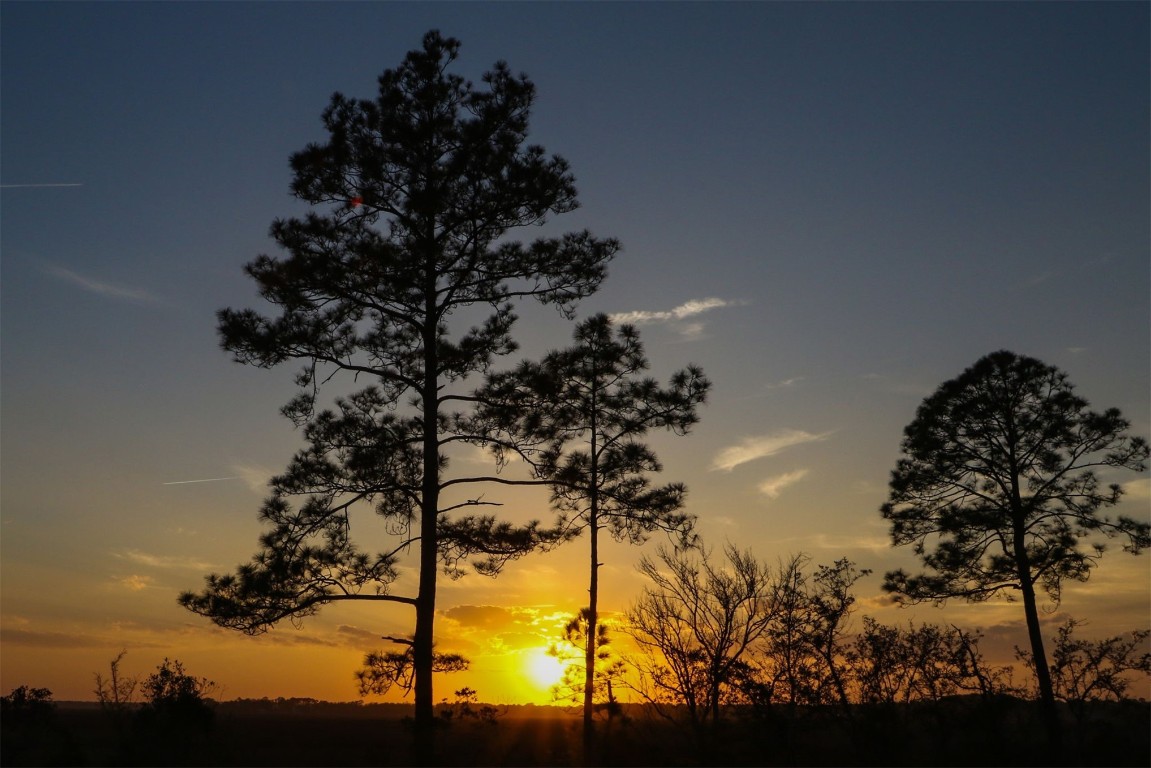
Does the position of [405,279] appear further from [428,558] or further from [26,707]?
[26,707]

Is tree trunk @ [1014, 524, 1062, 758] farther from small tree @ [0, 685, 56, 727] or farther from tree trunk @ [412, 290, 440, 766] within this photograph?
small tree @ [0, 685, 56, 727]

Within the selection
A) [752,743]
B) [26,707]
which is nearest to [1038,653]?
[752,743]

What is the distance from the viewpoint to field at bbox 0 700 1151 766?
18.8 m

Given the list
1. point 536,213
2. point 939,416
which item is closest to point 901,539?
point 939,416

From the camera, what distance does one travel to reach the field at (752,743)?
18.8 m

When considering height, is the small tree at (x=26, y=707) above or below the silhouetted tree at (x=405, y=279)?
below

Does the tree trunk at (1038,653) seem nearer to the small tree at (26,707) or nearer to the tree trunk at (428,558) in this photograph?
the tree trunk at (428,558)

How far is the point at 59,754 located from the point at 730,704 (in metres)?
14.1

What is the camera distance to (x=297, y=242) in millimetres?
17297

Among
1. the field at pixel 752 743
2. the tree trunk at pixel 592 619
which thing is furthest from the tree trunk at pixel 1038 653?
the tree trunk at pixel 592 619

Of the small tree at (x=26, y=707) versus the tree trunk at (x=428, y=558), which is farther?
the small tree at (x=26, y=707)

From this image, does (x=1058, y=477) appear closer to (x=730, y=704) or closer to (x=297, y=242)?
(x=730, y=704)

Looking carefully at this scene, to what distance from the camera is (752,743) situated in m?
19.7

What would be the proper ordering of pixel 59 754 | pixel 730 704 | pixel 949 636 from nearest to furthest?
pixel 59 754 → pixel 730 704 → pixel 949 636
